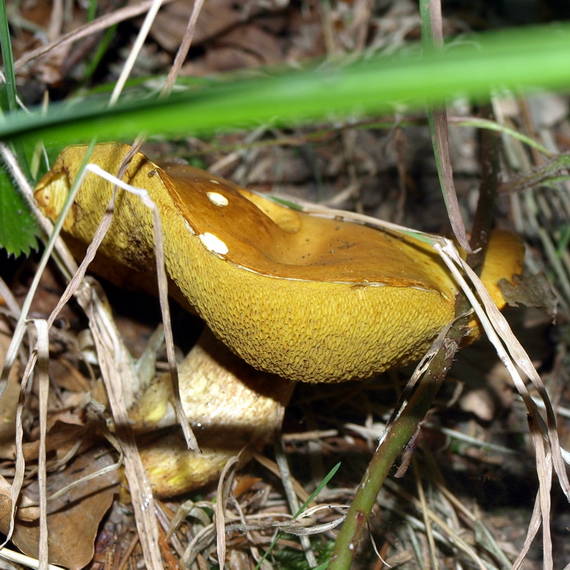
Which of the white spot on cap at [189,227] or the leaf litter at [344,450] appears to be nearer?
the white spot on cap at [189,227]

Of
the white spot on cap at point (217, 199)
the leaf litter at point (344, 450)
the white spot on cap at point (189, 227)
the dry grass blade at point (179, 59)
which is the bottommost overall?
the leaf litter at point (344, 450)

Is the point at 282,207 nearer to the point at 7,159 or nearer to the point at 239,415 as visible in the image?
the point at 239,415

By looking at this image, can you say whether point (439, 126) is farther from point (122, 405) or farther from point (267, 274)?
point (122, 405)

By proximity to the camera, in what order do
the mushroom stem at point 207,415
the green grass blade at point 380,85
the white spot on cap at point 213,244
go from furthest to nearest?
the mushroom stem at point 207,415 → the white spot on cap at point 213,244 → the green grass blade at point 380,85

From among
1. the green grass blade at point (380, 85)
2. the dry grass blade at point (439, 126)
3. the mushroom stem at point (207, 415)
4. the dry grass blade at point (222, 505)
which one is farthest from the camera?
the mushroom stem at point (207, 415)

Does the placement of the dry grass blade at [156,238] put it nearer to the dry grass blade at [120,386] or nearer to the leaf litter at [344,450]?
the dry grass blade at [120,386]

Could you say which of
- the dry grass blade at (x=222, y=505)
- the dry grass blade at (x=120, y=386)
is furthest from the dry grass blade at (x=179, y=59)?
the dry grass blade at (x=222, y=505)

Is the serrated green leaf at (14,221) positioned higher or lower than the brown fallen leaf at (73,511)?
higher
